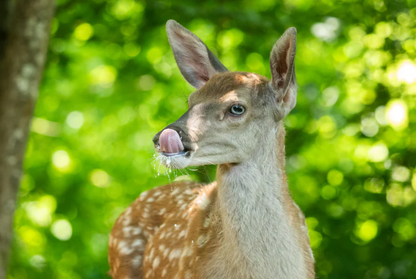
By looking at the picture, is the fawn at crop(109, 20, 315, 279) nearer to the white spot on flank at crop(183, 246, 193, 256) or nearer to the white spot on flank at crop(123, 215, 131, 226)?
the white spot on flank at crop(183, 246, 193, 256)

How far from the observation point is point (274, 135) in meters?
3.22

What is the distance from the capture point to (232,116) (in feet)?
10.1

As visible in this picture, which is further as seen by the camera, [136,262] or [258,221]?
[136,262]

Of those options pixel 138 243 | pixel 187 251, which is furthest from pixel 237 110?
pixel 138 243

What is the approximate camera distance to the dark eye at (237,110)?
10.1ft

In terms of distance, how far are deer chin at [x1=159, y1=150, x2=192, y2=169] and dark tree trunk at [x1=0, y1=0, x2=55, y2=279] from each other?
2.96 meters

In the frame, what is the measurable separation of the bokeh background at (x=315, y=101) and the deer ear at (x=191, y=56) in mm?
1545

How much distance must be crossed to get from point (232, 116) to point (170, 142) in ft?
1.46

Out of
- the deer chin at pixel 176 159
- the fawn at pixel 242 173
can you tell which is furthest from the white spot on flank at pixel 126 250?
the deer chin at pixel 176 159

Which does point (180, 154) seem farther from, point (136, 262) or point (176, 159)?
point (136, 262)

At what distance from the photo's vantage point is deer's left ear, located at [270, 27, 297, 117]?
10.3 ft

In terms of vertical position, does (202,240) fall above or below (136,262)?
above

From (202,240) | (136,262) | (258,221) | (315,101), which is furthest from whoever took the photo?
(315,101)

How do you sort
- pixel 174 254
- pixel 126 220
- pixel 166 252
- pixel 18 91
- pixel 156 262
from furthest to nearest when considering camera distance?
pixel 18 91 < pixel 126 220 < pixel 156 262 < pixel 166 252 < pixel 174 254
